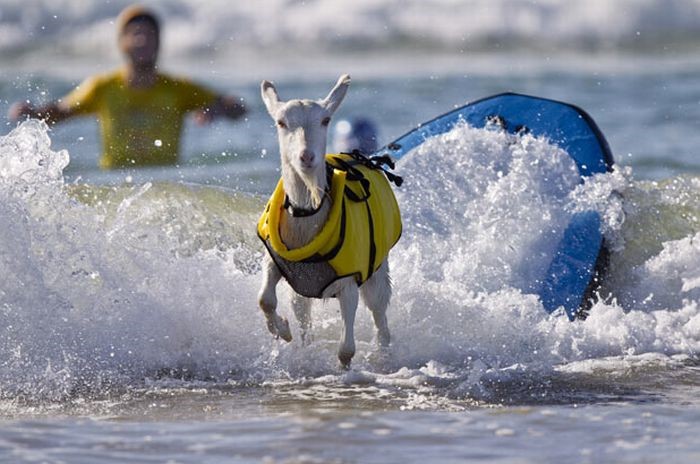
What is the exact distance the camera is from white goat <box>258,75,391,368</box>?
21.3 ft

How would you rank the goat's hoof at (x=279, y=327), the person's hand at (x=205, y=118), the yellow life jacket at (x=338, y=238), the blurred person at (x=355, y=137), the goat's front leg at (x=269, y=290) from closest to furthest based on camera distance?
the yellow life jacket at (x=338, y=238) < the goat's front leg at (x=269, y=290) < the goat's hoof at (x=279, y=327) < the person's hand at (x=205, y=118) < the blurred person at (x=355, y=137)

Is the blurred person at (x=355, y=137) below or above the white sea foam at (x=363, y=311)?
above

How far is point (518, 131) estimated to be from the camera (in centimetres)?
1024

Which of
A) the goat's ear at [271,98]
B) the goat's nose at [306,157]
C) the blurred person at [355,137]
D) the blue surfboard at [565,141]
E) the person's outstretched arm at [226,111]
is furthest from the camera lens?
A: the blurred person at [355,137]

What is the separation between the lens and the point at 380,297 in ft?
25.0

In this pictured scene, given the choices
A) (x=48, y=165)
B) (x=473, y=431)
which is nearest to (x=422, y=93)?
(x=48, y=165)

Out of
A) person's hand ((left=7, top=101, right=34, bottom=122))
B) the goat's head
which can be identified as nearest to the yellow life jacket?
the goat's head

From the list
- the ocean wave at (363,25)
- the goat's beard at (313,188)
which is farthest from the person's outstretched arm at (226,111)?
the ocean wave at (363,25)

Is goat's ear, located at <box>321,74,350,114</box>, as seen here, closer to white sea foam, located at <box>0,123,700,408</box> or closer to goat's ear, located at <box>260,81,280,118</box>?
goat's ear, located at <box>260,81,280,118</box>

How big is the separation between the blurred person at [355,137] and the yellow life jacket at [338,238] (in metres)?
4.28

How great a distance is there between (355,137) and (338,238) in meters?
4.92

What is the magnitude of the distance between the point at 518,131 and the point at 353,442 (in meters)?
4.69

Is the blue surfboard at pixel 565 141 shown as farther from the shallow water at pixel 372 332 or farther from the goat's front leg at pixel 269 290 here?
the goat's front leg at pixel 269 290

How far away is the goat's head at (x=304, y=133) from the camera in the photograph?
254 inches
